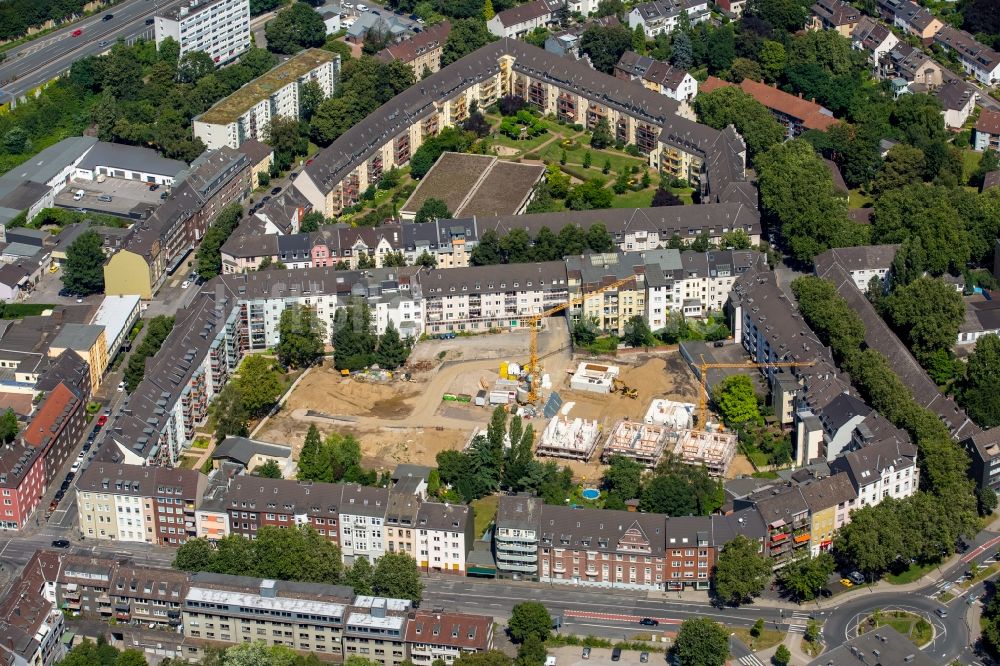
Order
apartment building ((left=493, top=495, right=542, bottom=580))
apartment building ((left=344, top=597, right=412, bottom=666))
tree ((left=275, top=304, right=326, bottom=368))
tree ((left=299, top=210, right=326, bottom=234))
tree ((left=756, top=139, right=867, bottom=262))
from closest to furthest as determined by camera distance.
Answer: apartment building ((left=344, top=597, right=412, bottom=666)), apartment building ((left=493, top=495, right=542, bottom=580)), tree ((left=275, top=304, right=326, bottom=368)), tree ((left=756, top=139, right=867, bottom=262)), tree ((left=299, top=210, right=326, bottom=234))

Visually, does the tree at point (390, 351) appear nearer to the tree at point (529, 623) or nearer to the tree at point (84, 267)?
the tree at point (84, 267)

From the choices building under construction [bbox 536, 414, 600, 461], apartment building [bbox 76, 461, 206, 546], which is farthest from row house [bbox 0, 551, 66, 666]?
building under construction [bbox 536, 414, 600, 461]

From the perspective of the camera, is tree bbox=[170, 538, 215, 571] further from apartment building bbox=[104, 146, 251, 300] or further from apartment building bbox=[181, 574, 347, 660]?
apartment building bbox=[104, 146, 251, 300]

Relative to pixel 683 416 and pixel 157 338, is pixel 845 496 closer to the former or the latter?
pixel 683 416

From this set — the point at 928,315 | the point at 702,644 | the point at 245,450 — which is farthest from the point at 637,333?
the point at 702,644

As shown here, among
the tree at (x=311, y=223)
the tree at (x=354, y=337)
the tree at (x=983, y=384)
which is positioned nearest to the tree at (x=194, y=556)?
the tree at (x=354, y=337)

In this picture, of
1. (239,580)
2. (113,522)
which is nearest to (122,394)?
(113,522)
